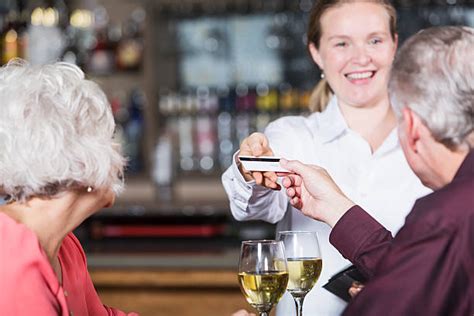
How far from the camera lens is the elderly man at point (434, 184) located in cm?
159

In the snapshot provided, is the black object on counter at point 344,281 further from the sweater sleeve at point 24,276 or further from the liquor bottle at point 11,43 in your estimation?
the liquor bottle at point 11,43

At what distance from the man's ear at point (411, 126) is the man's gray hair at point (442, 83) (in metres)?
0.01

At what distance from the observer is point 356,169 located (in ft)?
8.58

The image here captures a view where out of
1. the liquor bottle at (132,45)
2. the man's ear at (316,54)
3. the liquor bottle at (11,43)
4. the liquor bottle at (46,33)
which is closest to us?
the man's ear at (316,54)

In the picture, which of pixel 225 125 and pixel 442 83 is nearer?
pixel 442 83

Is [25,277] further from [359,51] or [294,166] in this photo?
[359,51]

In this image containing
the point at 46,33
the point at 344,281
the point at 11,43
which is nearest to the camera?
the point at 344,281

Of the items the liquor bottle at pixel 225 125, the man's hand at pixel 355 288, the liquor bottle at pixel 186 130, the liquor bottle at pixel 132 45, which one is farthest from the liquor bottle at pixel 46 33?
the man's hand at pixel 355 288

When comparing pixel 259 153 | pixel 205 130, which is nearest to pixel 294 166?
pixel 259 153

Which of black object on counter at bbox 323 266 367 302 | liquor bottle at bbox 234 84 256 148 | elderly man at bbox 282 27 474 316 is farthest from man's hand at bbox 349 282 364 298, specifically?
liquor bottle at bbox 234 84 256 148

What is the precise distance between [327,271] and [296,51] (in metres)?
4.32

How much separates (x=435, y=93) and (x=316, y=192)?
0.64 metres

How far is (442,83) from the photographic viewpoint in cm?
165

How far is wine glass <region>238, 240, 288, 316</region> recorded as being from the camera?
1970 mm
